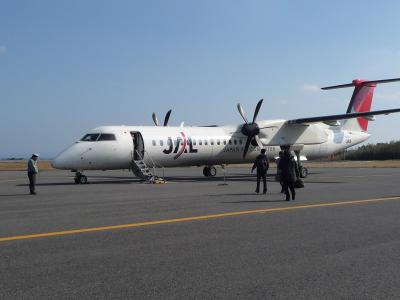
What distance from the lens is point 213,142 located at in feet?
98.0

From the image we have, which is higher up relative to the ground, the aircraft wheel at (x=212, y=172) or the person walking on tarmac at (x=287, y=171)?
the person walking on tarmac at (x=287, y=171)

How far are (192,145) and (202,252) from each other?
21476 mm

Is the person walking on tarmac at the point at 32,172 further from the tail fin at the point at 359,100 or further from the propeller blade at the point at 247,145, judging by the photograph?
the tail fin at the point at 359,100

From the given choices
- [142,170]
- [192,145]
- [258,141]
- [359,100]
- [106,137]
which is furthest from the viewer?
[359,100]

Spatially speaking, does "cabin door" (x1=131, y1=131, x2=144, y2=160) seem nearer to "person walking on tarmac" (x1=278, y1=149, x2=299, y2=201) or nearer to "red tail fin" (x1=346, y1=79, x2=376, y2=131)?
"person walking on tarmac" (x1=278, y1=149, x2=299, y2=201)

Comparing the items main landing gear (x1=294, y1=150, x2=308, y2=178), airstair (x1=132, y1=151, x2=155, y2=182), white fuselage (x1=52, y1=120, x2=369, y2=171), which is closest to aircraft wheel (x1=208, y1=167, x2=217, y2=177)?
white fuselage (x1=52, y1=120, x2=369, y2=171)

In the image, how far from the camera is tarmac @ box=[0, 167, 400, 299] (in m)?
5.34

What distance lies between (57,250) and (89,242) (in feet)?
2.43

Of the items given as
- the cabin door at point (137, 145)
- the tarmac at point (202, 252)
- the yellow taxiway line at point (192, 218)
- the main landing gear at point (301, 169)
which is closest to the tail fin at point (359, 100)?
the main landing gear at point (301, 169)

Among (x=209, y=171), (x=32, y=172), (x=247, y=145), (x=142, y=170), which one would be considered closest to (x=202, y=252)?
(x=32, y=172)

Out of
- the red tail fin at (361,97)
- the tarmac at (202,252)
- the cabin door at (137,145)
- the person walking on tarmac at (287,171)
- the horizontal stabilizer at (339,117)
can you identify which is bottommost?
the tarmac at (202,252)

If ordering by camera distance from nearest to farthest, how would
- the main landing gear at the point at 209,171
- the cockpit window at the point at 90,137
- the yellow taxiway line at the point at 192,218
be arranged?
the yellow taxiway line at the point at 192,218
the cockpit window at the point at 90,137
the main landing gear at the point at 209,171

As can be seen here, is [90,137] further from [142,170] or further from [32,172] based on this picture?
[32,172]

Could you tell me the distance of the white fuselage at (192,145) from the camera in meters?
24.5
